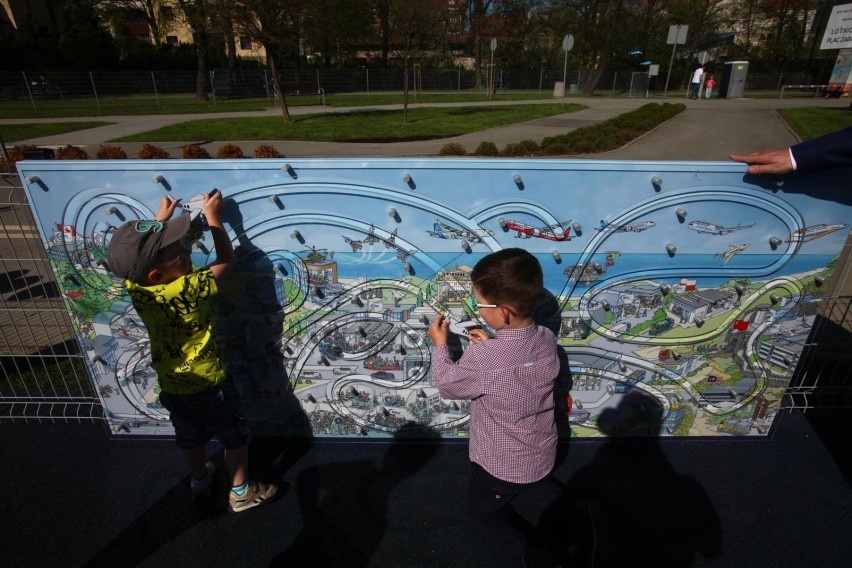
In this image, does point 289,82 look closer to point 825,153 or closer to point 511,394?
point 825,153

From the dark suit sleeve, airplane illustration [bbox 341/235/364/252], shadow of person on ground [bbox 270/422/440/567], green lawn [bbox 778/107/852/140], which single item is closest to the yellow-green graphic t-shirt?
airplane illustration [bbox 341/235/364/252]

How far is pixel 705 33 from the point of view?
41.9m

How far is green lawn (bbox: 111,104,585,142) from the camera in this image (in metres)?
14.0

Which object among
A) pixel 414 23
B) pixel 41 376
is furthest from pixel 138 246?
pixel 414 23

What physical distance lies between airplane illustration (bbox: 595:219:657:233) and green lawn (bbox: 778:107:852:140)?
14593 millimetres

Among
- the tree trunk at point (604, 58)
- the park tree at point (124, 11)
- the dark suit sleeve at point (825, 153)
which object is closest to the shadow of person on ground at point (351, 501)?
the dark suit sleeve at point (825, 153)

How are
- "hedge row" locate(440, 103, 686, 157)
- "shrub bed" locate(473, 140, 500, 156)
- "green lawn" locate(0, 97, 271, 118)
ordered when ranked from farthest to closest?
"green lawn" locate(0, 97, 271, 118) < "hedge row" locate(440, 103, 686, 157) < "shrub bed" locate(473, 140, 500, 156)

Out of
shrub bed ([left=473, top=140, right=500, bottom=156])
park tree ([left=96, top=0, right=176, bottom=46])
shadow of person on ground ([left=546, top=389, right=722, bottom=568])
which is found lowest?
shadow of person on ground ([left=546, top=389, right=722, bottom=568])

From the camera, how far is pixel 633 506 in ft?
8.45

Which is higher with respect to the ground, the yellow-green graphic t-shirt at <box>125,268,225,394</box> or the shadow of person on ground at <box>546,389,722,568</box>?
the yellow-green graphic t-shirt at <box>125,268,225,394</box>

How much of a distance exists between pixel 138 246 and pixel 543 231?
1.89 metres

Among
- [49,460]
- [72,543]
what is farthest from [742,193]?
[49,460]

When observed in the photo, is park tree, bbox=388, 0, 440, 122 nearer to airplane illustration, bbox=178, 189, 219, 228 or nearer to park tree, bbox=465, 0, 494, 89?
park tree, bbox=465, 0, 494, 89

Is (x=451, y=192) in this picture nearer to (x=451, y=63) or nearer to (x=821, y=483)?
(x=821, y=483)
